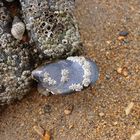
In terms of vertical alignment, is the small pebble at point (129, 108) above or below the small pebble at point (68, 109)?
below

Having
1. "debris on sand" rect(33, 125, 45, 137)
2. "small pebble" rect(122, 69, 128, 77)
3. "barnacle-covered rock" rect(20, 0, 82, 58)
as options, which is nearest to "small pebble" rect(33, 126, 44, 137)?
"debris on sand" rect(33, 125, 45, 137)

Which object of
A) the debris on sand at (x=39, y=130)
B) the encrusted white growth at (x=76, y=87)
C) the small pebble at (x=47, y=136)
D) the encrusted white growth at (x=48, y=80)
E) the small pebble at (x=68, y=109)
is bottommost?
the small pebble at (x=47, y=136)

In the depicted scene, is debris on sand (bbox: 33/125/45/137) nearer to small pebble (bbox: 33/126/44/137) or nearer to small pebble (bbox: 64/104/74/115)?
small pebble (bbox: 33/126/44/137)

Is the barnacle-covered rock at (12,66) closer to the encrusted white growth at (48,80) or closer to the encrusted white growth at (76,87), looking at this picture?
the encrusted white growth at (48,80)

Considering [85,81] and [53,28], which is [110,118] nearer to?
[85,81]

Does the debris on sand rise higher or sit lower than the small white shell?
lower

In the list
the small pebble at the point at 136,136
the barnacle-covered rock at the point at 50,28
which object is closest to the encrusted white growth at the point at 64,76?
the barnacle-covered rock at the point at 50,28
